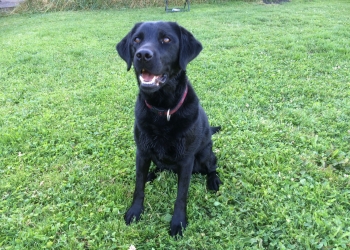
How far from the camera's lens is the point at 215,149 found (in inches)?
134

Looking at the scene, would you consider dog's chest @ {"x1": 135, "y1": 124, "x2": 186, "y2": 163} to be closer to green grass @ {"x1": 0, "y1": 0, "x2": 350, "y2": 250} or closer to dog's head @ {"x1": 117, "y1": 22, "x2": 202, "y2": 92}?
dog's head @ {"x1": 117, "y1": 22, "x2": 202, "y2": 92}

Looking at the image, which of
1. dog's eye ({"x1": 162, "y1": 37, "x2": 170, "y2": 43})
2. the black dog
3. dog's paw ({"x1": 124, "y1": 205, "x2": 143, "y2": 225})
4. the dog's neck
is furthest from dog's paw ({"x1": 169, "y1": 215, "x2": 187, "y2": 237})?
dog's eye ({"x1": 162, "y1": 37, "x2": 170, "y2": 43})

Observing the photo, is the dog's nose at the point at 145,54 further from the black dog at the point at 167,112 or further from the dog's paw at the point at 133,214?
the dog's paw at the point at 133,214

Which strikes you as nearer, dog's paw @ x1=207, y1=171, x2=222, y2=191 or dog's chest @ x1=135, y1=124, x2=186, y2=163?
dog's chest @ x1=135, y1=124, x2=186, y2=163

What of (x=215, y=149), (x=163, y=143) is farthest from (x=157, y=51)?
(x=215, y=149)

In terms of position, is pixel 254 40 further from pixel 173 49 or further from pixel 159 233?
pixel 159 233

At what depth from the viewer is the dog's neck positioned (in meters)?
2.38

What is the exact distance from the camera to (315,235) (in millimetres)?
2184

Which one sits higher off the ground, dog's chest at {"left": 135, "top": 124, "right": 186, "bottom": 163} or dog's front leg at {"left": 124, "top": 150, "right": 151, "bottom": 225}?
dog's chest at {"left": 135, "top": 124, "right": 186, "bottom": 163}

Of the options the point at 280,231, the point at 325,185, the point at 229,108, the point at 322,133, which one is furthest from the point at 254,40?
the point at 280,231

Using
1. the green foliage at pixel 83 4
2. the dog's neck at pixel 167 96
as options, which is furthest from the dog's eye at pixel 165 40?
the green foliage at pixel 83 4

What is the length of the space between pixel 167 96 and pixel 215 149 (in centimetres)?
128

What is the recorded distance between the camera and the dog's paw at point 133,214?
96.4 inches

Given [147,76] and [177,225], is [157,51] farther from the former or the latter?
[177,225]
